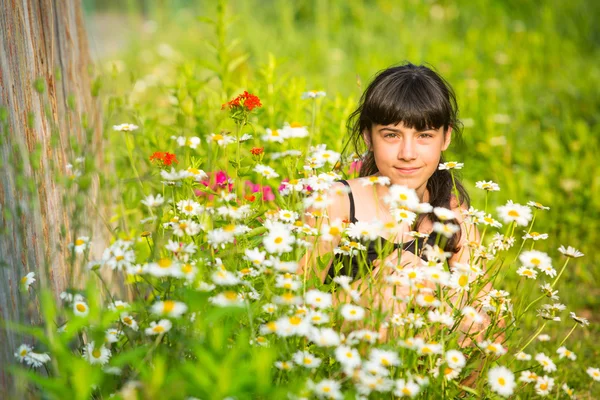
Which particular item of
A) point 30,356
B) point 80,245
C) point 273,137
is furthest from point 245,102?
point 30,356

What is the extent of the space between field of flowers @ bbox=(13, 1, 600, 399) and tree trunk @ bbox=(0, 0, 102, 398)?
0.07m

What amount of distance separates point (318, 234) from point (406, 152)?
25.7 inches

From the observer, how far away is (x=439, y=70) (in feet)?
20.3

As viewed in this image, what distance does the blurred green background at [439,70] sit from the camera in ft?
10.9

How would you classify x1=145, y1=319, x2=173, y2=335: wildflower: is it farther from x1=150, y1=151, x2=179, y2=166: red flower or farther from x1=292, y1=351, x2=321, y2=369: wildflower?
x1=150, y1=151, x2=179, y2=166: red flower

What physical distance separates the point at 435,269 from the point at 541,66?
527cm

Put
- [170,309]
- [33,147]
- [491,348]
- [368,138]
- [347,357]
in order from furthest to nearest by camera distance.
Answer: [368,138] → [33,147] → [491,348] → [347,357] → [170,309]

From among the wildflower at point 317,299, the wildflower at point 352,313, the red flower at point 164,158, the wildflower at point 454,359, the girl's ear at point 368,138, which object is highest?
the red flower at point 164,158

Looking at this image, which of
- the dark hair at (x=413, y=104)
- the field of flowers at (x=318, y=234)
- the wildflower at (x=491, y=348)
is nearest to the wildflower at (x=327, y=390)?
the field of flowers at (x=318, y=234)

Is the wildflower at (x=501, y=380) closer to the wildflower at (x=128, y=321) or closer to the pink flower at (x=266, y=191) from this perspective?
the wildflower at (x=128, y=321)

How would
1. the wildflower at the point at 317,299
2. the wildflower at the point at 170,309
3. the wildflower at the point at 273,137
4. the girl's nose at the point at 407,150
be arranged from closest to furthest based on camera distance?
1. the wildflower at the point at 170,309
2. the wildflower at the point at 317,299
3. the wildflower at the point at 273,137
4. the girl's nose at the point at 407,150

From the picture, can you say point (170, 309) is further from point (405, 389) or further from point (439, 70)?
point (439, 70)

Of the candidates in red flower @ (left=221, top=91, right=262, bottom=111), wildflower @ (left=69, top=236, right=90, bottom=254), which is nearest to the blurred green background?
red flower @ (left=221, top=91, right=262, bottom=111)

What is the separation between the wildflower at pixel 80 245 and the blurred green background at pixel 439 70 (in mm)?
794
